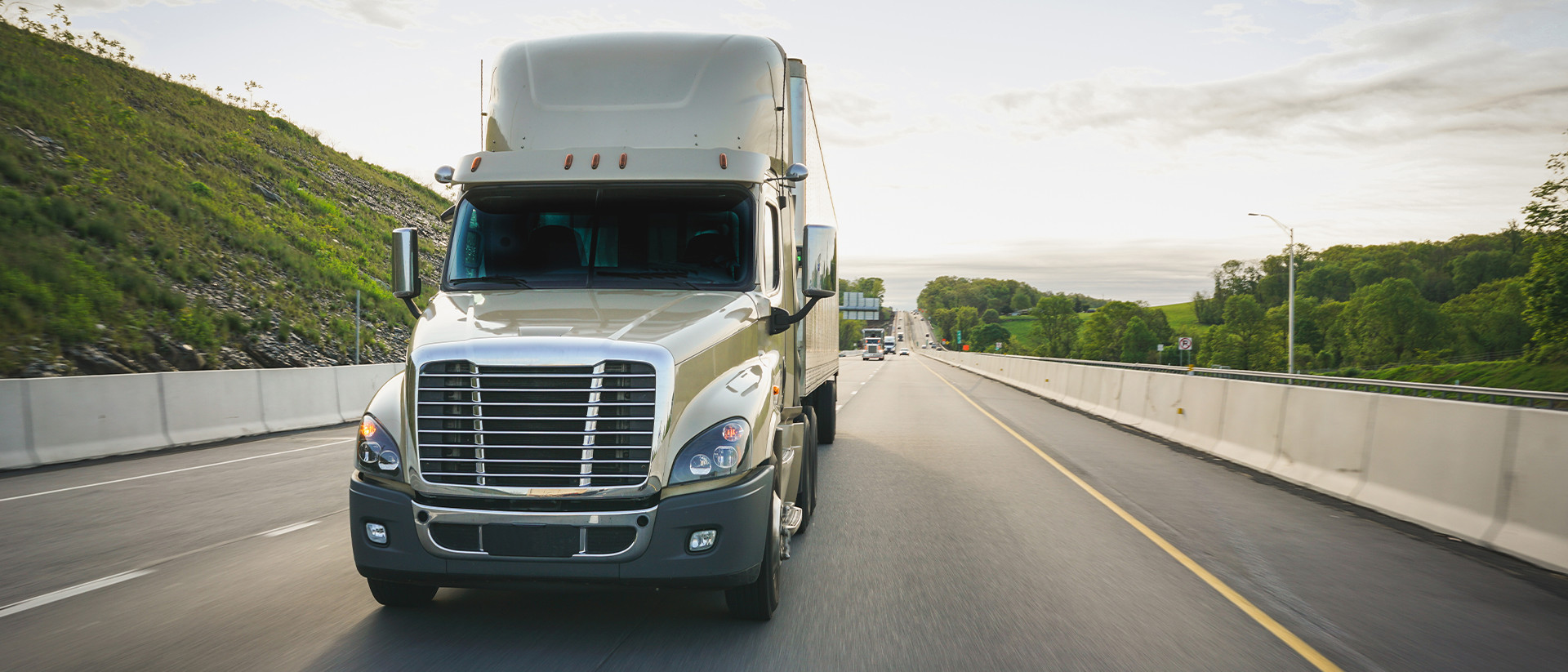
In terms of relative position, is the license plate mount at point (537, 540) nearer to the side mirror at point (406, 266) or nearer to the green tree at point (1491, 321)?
the side mirror at point (406, 266)

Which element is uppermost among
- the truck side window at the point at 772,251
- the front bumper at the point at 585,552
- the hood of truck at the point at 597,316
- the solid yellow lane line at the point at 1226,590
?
the truck side window at the point at 772,251

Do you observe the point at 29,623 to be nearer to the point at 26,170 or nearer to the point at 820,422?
the point at 820,422

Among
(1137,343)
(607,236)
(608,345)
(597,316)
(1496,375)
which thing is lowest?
(1137,343)

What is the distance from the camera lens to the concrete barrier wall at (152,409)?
11.6 metres

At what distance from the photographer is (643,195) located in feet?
19.7

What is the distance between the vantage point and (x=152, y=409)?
13.6 m

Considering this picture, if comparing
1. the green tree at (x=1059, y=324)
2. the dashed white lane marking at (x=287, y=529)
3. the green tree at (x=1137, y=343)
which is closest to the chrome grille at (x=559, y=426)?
the dashed white lane marking at (x=287, y=529)

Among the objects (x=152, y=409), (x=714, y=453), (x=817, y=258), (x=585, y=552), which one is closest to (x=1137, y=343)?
(x=152, y=409)

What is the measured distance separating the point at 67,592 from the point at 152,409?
359 inches

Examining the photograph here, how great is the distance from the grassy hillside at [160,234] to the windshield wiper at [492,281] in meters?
15.3

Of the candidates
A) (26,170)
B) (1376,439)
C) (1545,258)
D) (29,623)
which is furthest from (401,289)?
(1545,258)

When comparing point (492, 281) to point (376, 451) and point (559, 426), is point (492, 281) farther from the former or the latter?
point (559, 426)

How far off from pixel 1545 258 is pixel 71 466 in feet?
246

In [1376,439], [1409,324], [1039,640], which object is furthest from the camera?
[1409,324]
